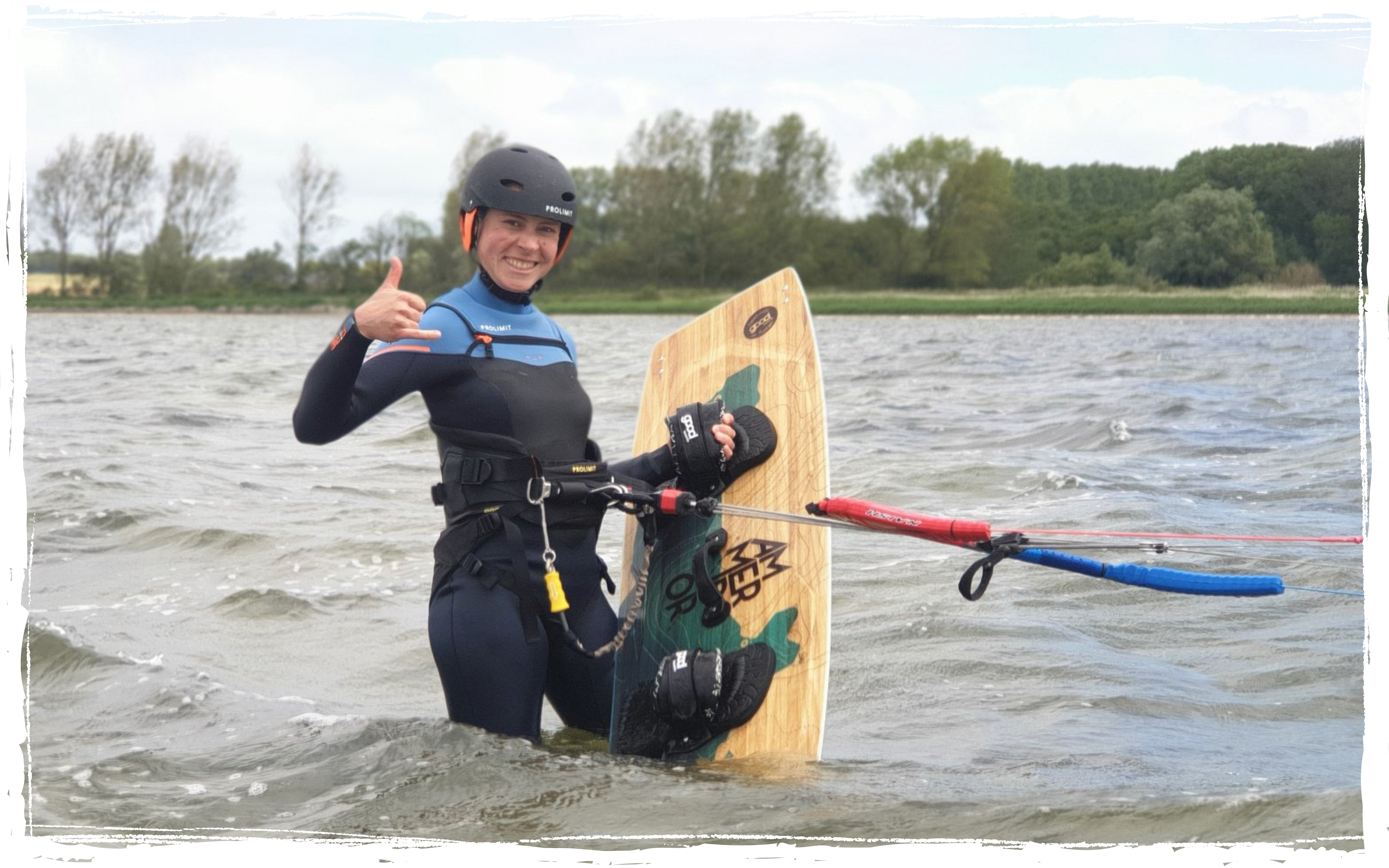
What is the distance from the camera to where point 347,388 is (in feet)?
12.7

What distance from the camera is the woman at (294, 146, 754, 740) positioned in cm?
402

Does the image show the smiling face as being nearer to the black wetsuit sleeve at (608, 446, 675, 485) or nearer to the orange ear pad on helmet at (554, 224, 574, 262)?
the orange ear pad on helmet at (554, 224, 574, 262)

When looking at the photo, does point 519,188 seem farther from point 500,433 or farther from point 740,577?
point 740,577

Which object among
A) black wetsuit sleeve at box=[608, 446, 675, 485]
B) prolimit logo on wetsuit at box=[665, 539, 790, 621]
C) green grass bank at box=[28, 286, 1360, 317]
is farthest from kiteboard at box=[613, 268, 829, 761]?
green grass bank at box=[28, 286, 1360, 317]

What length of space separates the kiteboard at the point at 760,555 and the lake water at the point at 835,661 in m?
0.23

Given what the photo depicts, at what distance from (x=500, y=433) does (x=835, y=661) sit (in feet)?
9.39

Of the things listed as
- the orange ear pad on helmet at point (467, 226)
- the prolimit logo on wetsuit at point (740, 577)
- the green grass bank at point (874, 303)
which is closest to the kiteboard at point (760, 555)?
the prolimit logo on wetsuit at point (740, 577)

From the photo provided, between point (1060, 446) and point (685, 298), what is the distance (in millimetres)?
52964

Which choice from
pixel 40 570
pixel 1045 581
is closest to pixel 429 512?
pixel 40 570

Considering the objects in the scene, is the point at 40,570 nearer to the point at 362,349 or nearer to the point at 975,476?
the point at 362,349

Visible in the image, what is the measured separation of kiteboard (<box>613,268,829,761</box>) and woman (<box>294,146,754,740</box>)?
0.43 metres

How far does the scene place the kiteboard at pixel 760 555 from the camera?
4.38 m

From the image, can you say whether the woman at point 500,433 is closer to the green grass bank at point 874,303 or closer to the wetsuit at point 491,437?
the wetsuit at point 491,437

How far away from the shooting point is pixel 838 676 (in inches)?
241
